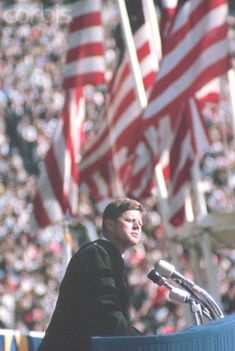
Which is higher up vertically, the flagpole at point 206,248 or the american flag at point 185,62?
the american flag at point 185,62

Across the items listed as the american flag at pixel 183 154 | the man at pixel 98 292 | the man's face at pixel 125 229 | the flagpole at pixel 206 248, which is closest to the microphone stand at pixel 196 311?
the man at pixel 98 292

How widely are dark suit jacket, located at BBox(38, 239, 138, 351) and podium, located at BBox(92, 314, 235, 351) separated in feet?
1.06

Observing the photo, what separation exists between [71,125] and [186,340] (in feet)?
26.8

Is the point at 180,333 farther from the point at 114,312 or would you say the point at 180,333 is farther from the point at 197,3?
the point at 197,3

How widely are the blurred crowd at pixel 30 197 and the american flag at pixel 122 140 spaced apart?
53.6 inches

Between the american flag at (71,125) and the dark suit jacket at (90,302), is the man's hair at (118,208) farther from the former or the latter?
the american flag at (71,125)

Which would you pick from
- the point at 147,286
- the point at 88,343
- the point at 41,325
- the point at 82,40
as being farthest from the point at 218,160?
the point at 88,343

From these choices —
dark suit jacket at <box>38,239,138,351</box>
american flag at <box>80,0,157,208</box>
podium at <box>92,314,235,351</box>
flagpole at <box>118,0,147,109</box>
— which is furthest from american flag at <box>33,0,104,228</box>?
podium at <box>92,314,235,351</box>

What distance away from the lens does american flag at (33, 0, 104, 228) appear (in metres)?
14.3

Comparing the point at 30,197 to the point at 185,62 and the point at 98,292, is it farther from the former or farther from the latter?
the point at 98,292

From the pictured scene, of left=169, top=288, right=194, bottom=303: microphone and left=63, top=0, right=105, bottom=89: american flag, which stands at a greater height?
left=63, top=0, right=105, bottom=89: american flag

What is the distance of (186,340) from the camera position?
6.34m

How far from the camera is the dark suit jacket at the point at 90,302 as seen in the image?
21.9 ft

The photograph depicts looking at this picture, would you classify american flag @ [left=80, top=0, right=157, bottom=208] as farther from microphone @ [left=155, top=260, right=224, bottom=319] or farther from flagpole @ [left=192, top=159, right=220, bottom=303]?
microphone @ [left=155, top=260, right=224, bottom=319]
